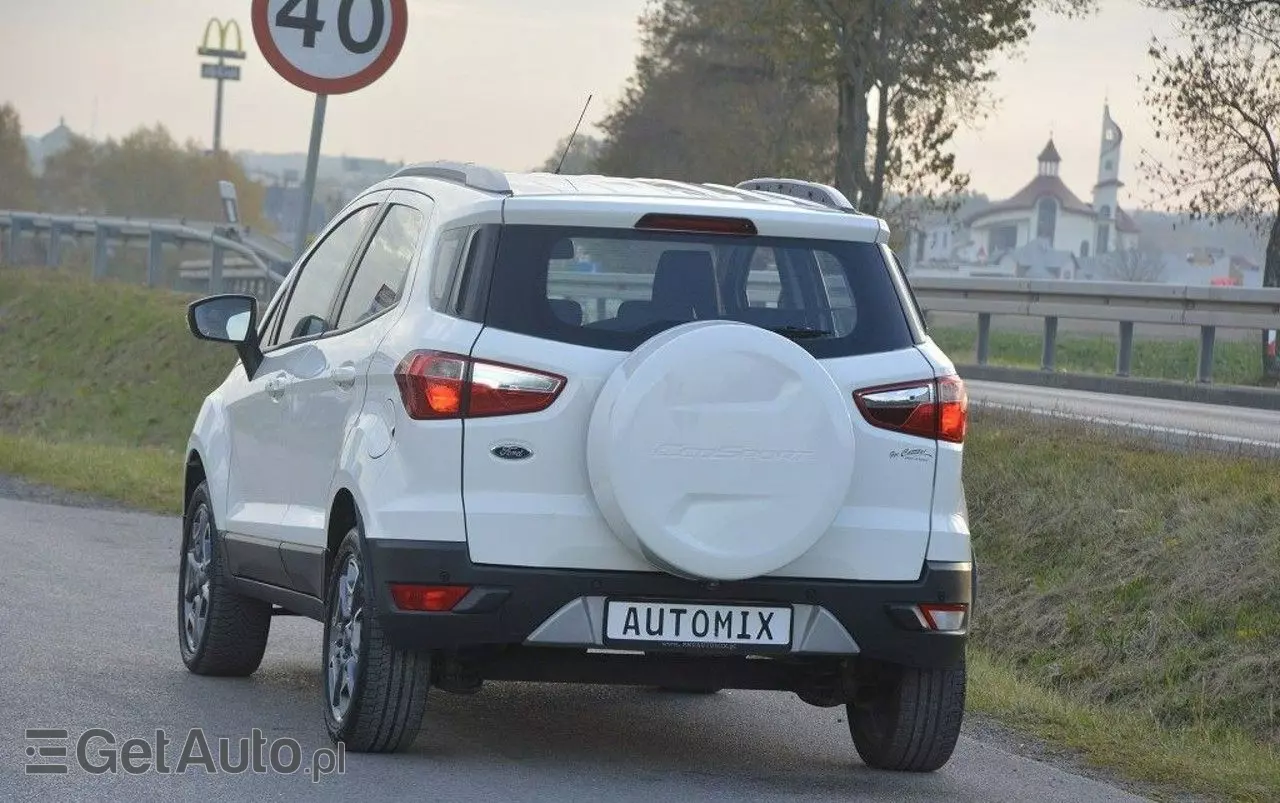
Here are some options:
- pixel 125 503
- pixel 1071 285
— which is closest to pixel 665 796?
pixel 125 503

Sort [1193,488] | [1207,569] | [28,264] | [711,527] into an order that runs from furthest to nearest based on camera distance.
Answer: [28,264], [1193,488], [1207,569], [711,527]

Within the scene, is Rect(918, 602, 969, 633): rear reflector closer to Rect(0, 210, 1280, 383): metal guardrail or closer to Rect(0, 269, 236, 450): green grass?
Rect(0, 210, 1280, 383): metal guardrail

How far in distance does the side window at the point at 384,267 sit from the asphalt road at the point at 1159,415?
6.47m

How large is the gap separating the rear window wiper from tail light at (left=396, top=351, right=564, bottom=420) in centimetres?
69

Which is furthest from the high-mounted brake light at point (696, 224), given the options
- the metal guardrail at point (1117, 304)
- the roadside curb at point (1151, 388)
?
the roadside curb at point (1151, 388)

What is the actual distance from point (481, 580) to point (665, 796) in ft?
2.58

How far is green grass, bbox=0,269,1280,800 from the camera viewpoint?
8.21 m

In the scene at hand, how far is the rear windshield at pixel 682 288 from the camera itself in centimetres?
643

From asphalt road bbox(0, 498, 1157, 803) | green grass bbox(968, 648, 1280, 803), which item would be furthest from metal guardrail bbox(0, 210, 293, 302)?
green grass bbox(968, 648, 1280, 803)

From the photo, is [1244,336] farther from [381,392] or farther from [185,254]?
[185,254]

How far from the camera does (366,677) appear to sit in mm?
6555

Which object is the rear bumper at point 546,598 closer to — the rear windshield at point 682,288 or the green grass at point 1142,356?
the rear windshield at point 682,288

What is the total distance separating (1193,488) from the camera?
447 inches

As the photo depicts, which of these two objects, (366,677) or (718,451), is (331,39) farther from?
(718,451)
